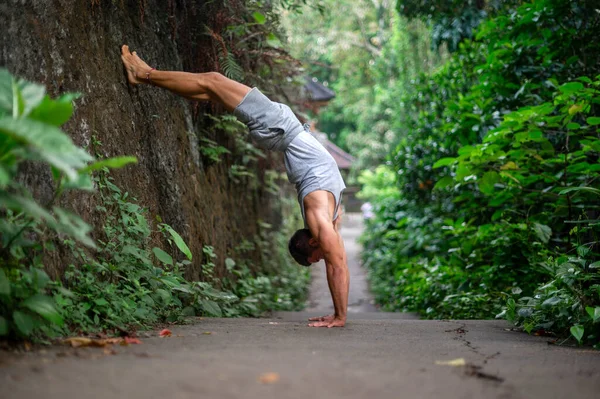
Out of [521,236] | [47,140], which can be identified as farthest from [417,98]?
[47,140]

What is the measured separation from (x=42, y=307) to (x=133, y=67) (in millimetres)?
2523

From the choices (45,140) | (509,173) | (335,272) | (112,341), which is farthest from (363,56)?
(45,140)

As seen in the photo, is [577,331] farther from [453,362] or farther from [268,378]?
[268,378]

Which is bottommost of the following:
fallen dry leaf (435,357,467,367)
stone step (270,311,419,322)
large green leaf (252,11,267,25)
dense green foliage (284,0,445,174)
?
stone step (270,311,419,322)

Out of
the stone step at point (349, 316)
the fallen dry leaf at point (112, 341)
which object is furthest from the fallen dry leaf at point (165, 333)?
the stone step at point (349, 316)

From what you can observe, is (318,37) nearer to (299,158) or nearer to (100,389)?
(299,158)

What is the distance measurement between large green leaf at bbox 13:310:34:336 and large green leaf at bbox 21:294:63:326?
0.14 feet

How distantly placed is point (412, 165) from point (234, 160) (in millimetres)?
4544

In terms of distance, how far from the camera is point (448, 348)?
11.3 feet

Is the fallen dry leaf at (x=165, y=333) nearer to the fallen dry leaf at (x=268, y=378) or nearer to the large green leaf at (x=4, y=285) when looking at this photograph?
the large green leaf at (x=4, y=285)

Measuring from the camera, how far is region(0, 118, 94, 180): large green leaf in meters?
2.27

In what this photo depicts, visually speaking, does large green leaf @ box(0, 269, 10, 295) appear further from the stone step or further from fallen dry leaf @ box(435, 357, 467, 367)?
the stone step

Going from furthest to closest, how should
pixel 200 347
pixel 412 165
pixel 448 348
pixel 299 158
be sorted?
pixel 412 165, pixel 299 158, pixel 448 348, pixel 200 347

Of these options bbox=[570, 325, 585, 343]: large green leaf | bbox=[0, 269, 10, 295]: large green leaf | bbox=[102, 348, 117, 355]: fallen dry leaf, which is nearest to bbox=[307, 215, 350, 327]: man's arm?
bbox=[570, 325, 585, 343]: large green leaf
